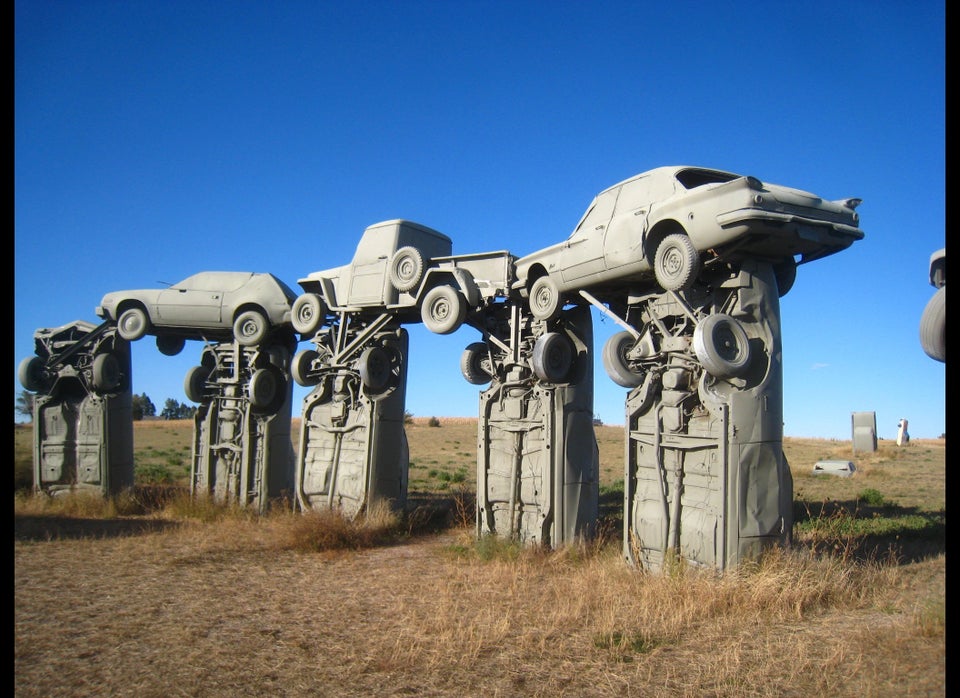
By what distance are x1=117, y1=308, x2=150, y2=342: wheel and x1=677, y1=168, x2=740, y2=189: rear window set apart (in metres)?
13.3

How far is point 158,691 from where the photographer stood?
5.91m

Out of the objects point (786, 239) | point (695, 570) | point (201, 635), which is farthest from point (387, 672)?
point (786, 239)

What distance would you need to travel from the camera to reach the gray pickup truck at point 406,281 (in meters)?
13.3

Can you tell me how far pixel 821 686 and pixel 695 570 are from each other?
334cm

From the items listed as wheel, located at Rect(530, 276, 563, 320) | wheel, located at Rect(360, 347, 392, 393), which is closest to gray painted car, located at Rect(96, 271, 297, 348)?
wheel, located at Rect(360, 347, 392, 393)

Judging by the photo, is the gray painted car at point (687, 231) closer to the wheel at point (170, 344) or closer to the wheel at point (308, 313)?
the wheel at point (308, 313)

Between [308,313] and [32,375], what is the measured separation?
25.0 feet

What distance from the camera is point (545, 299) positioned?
483 inches

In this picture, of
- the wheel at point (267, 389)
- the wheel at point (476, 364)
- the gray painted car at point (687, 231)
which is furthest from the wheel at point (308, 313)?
the gray painted car at point (687, 231)

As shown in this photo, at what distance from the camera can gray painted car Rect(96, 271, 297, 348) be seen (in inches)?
674

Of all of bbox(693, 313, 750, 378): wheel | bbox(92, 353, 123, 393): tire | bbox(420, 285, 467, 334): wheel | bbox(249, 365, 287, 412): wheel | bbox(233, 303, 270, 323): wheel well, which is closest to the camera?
bbox(693, 313, 750, 378): wheel

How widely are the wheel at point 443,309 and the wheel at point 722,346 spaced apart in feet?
16.7

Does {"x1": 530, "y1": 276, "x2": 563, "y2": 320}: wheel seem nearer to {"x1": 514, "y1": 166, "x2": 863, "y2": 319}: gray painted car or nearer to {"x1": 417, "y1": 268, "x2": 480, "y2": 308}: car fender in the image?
{"x1": 514, "y1": 166, "x2": 863, "y2": 319}: gray painted car

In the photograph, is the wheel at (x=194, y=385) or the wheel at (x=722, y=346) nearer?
the wheel at (x=722, y=346)
